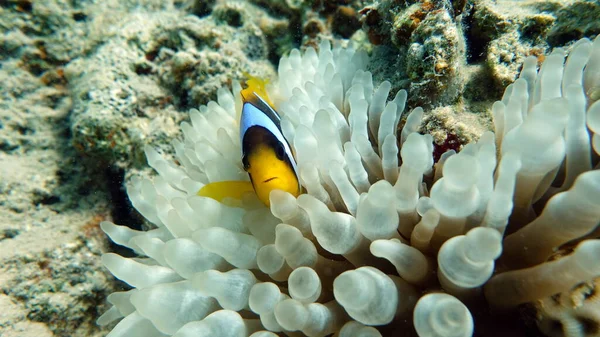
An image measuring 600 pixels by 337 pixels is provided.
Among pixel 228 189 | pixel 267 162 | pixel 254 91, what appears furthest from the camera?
pixel 254 91

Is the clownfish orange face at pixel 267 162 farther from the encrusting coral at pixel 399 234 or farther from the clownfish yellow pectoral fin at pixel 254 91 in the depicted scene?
the clownfish yellow pectoral fin at pixel 254 91

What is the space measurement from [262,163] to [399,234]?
20.5 inches

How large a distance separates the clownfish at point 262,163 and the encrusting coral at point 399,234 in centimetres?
6

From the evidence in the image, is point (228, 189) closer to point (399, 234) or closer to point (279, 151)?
point (279, 151)

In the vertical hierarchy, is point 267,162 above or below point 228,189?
above

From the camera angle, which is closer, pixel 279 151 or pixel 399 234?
pixel 399 234

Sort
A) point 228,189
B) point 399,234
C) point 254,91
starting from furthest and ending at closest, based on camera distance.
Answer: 1. point 254,91
2. point 228,189
3. point 399,234

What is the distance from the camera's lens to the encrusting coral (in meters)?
0.79

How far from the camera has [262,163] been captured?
4.19 feet

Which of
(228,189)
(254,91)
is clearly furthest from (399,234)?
(254,91)

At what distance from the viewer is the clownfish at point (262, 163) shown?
49.7 inches

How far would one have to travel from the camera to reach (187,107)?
2.68 metres

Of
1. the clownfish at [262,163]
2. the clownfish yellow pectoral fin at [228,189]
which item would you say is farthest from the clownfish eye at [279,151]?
the clownfish yellow pectoral fin at [228,189]

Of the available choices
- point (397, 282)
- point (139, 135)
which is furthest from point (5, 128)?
point (397, 282)
